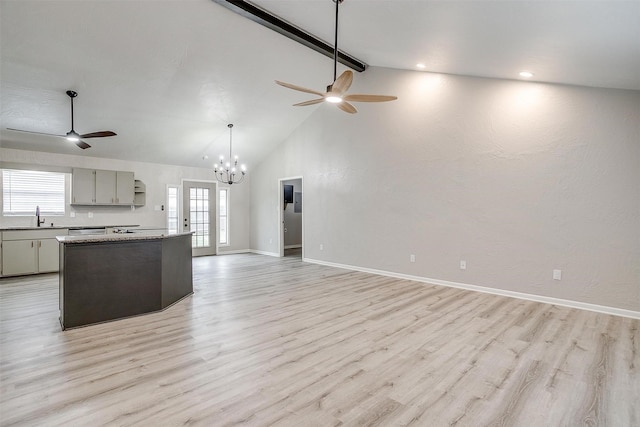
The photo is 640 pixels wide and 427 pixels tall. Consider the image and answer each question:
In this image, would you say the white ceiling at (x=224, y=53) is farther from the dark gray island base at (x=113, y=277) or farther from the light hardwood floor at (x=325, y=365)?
the light hardwood floor at (x=325, y=365)

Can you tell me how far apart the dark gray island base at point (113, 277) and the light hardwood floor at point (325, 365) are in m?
0.19

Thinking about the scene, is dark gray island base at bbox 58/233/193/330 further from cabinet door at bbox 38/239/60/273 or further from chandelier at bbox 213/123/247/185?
chandelier at bbox 213/123/247/185

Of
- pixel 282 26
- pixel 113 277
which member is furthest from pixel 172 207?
pixel 282 26

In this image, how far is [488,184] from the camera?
4836 millimetres

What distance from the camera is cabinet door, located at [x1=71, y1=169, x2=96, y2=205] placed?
6.54m

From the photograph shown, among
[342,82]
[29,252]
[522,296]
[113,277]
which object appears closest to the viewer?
[342,82]

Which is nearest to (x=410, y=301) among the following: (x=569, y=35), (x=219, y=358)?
(x=219, y=358)

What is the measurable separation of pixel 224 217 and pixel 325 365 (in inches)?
283

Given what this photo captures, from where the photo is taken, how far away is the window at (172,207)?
8.07 meters

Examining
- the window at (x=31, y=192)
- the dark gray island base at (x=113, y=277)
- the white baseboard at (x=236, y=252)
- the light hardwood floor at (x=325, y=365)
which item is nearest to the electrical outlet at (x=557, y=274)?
the light hardwood floor at (x=325, y=365)

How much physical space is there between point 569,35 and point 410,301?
3.34 meters

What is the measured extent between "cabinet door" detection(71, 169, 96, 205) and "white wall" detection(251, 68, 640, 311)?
16.0 ft

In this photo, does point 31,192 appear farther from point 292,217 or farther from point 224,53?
point 292,217

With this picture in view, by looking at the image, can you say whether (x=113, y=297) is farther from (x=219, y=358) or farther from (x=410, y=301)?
(x=410, y=301)
